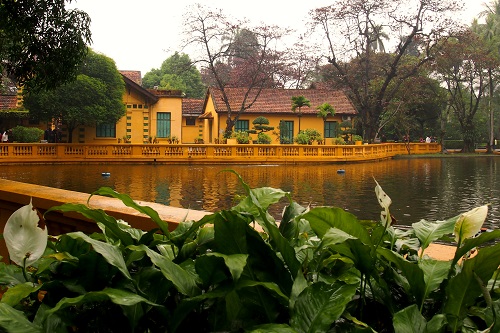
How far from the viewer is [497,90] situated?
177 feet

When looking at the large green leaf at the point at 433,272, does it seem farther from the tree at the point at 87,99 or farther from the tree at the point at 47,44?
the tree at the point at 87,99

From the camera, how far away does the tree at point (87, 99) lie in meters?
28.0

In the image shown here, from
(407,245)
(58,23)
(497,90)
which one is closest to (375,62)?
(497,90)

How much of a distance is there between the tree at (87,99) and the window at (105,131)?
1998 mm

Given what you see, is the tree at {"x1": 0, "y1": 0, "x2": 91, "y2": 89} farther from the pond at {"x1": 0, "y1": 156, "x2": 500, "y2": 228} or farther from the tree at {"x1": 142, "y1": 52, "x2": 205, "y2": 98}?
the tree at {"x1": 142, "y1": 52, "x2": 205, "y2": 98}

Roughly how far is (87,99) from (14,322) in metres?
29.5

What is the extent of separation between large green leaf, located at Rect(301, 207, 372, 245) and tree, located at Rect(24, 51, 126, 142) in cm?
2783

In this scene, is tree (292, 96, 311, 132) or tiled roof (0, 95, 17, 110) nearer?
tiled roof (0, 95, 17, 110)

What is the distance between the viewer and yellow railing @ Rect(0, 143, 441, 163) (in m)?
26.9

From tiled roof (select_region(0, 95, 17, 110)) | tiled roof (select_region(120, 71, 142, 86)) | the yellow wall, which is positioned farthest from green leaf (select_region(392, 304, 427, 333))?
tiled roof (select_region(120, 71, 142, 86))

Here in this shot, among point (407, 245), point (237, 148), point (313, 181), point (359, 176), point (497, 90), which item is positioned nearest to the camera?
point (407, 245)

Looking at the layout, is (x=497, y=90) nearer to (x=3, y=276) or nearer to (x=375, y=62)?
(x=375, y=62)

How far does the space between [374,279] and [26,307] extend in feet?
2.32

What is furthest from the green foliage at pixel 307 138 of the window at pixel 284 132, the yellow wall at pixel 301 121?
the yellow wall at pixel 301 121
